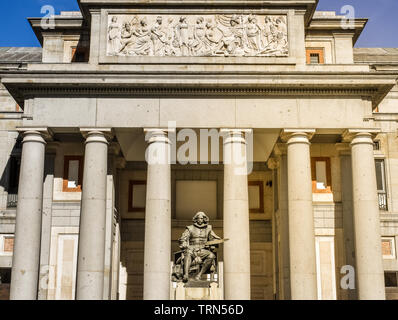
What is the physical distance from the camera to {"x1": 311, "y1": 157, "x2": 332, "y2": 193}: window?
3036cm

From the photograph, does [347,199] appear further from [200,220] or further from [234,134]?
[200,220]

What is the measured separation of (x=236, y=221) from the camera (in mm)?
26344

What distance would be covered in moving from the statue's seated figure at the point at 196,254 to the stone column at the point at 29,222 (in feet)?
19.1

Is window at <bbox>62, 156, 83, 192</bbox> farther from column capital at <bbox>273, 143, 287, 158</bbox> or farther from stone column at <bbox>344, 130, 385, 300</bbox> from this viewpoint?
stone column at <bbox>344, 130, 385, 300</bbox>

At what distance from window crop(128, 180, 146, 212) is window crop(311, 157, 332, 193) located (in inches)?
346

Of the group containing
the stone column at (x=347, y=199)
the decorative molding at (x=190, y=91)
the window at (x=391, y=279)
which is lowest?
the window at (x=391, y=279)

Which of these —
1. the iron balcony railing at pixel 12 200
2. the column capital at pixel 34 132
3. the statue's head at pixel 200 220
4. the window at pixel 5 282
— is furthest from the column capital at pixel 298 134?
the window at pixel 5 282

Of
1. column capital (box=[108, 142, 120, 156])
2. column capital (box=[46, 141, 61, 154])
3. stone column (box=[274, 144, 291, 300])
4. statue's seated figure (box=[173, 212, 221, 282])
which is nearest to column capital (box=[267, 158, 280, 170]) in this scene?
stone column (box=[274, 144, 291, 300])

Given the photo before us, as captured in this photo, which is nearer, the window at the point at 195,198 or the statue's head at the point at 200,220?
the statue's head at the point at 200,220

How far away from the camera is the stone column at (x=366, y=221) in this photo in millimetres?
26078

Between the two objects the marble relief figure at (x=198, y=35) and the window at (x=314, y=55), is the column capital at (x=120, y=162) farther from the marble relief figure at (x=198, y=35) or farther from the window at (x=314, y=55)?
the window at (x=314, y=55)

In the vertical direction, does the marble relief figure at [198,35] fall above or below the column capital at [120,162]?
above

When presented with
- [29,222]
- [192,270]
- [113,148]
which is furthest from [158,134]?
[29,222]
